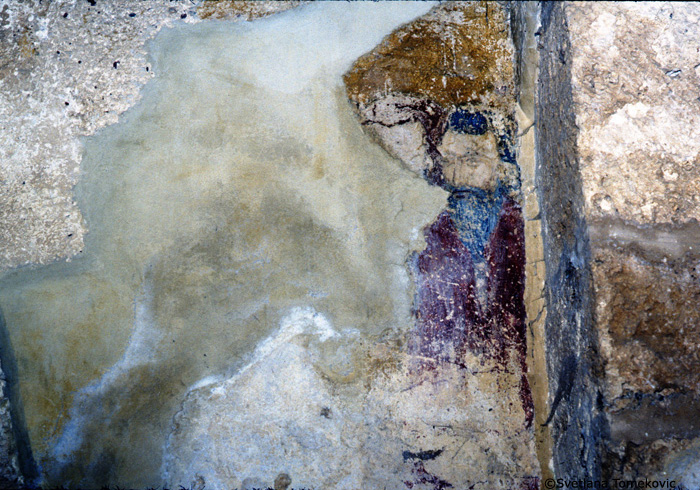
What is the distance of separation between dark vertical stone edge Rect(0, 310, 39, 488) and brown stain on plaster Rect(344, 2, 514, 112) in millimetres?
1560

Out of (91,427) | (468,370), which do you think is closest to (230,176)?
(91,427)

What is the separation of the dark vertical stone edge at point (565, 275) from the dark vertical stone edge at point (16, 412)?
1.87 metres

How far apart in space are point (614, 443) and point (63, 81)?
7.57 feet

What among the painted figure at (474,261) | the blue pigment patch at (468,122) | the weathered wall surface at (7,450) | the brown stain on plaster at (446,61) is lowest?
the weathered wall surface at (7,450)

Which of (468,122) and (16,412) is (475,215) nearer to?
(468,122)

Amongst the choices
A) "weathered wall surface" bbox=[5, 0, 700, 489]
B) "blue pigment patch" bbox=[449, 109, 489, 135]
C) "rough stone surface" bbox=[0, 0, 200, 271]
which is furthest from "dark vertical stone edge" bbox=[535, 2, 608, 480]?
"rough stone surface" bbox=[0, 0, 200, 271]

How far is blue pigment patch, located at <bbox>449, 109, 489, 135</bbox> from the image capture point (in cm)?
195

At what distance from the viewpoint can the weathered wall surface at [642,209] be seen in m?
1.52

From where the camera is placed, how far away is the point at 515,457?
1.78 meters

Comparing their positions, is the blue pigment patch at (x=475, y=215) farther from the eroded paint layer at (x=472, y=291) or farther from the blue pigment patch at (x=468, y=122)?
the blue pigment patch at (x=468, y=122)

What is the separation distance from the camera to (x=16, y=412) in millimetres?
1693

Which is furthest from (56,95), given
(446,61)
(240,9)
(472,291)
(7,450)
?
(472,291)

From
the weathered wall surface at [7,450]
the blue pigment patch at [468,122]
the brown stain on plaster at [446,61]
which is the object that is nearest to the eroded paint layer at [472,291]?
the blue pigment patch at [468,122]

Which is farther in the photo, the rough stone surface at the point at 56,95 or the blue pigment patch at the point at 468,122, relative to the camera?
the blue pigment patch at the point at 468,122
